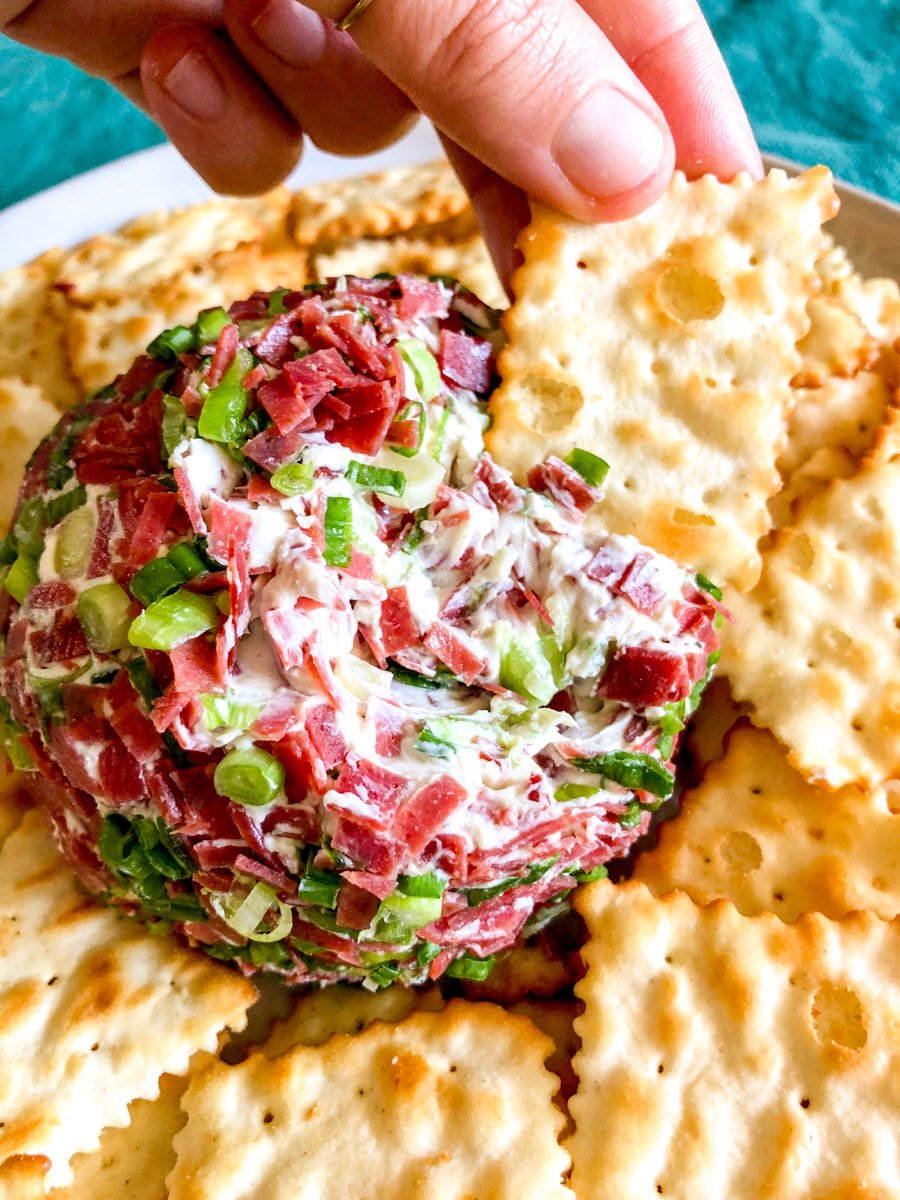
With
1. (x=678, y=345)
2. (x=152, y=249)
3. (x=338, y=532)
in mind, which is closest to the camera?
(x=338, y=532)

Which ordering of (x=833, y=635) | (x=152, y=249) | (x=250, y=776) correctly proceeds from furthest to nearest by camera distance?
(x=152, y=249), (x=833, y=635), (x=250, y=776)

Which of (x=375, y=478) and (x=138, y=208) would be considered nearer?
(x=375, y=478)

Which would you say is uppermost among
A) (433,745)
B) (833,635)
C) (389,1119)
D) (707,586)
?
(433,745)

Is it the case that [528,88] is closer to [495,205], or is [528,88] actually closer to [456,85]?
[456,85]

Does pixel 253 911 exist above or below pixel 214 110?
below

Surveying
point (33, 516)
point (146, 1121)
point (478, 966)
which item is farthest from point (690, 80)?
point (146, 1121)

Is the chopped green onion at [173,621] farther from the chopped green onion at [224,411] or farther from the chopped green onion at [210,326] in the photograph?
the chopped green onion at [210,326]

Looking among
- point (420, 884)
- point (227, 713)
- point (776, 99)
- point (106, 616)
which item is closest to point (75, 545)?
point (106, 616)
